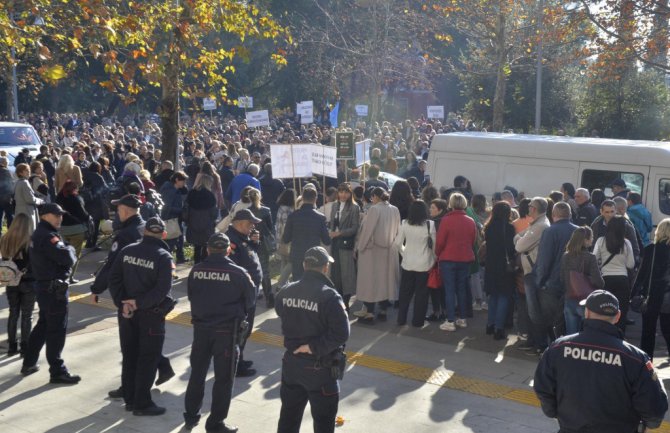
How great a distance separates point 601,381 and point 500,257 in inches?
213

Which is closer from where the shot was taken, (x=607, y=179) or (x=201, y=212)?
(x=201, y=212)

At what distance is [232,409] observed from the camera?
818 cm

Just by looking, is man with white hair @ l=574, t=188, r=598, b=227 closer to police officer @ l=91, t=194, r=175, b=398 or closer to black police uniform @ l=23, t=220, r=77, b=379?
police officer @ l=91, t=194, r=175, b=398

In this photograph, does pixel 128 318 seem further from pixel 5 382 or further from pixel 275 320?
pixel 275 320

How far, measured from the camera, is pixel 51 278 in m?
8.60

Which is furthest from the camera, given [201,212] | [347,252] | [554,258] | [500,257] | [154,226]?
[201,212]

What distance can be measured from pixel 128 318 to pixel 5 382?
6.54 ft

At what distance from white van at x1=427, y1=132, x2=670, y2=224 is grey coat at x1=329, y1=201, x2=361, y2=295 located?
13.6 feet

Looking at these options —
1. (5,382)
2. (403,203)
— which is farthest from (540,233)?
(5,382)

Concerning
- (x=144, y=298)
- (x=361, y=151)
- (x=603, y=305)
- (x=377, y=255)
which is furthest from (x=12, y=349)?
(x=361, y=151)

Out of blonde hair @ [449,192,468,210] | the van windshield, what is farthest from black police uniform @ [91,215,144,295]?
the van windshield

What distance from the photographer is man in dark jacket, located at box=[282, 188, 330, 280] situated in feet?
35.4

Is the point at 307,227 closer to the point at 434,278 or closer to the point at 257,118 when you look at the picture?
the point at 434,278

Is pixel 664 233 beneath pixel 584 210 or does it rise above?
above
